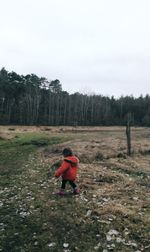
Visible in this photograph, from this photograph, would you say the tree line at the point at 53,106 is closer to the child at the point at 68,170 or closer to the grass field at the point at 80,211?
the grass field at the point at 80,211

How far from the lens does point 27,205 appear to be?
1438 centimetres

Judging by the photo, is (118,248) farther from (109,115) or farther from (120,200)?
(109,115)

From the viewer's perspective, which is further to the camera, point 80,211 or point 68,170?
point 68,170

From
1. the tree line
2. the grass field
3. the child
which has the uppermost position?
the tree line

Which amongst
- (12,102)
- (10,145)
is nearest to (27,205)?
(10,145)

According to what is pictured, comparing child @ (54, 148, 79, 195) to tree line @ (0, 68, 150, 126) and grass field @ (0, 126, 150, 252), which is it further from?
tree line @ (0, 68, 150, 126)

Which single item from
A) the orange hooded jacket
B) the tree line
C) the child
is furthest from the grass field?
the tree line

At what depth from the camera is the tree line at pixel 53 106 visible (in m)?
116

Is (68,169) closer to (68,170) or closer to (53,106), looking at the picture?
(68,170)

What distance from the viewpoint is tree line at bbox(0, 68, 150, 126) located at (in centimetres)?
11644

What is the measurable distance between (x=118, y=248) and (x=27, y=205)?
519 centimetres

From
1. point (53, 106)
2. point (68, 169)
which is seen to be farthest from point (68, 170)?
point (53, 106)

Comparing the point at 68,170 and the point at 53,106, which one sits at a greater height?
the point at 53,106

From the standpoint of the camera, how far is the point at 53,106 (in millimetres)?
130625
